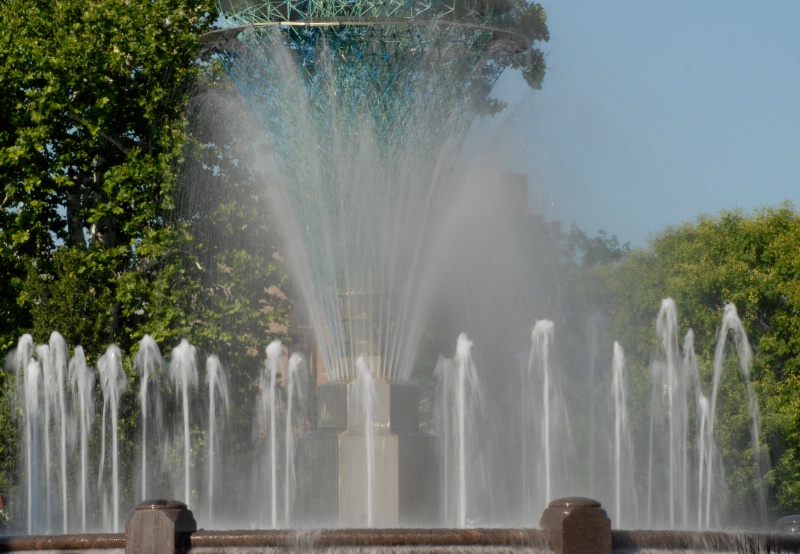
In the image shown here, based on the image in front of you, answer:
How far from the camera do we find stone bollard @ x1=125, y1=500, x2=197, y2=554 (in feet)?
57.0

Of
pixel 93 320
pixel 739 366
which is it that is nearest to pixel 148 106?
pixel 93 320

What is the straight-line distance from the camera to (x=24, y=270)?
35781mm

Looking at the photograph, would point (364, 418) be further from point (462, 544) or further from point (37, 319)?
point (37, 319)

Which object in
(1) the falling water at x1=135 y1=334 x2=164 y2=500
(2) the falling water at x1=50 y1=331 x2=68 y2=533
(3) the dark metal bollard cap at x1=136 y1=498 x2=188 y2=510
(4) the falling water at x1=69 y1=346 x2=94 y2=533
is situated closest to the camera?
(3) the dark metal bollard cap at x1=136 y1=498 x2=188 y2=510

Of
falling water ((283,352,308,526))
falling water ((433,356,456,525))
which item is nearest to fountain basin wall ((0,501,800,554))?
falling water ((433,356,456,525))

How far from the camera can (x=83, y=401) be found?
105ft

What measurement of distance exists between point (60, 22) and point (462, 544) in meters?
22.1

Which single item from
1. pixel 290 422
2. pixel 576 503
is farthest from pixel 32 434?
pixel 576 503

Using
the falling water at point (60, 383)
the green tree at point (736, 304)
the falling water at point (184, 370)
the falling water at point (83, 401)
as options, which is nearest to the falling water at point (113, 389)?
the falling water at point (83, 401)

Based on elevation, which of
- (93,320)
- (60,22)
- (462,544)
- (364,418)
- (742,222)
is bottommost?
(462,544)

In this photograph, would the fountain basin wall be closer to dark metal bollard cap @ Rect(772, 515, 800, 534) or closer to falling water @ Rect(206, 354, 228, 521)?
dark metal bollard cap @ Rect(772, 515, 800, 534)

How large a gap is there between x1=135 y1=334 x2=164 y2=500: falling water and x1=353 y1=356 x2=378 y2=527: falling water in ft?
32.6

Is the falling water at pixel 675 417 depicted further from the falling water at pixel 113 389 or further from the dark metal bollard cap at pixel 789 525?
the falling water at pixel 113 389

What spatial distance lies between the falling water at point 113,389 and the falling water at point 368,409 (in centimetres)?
997
